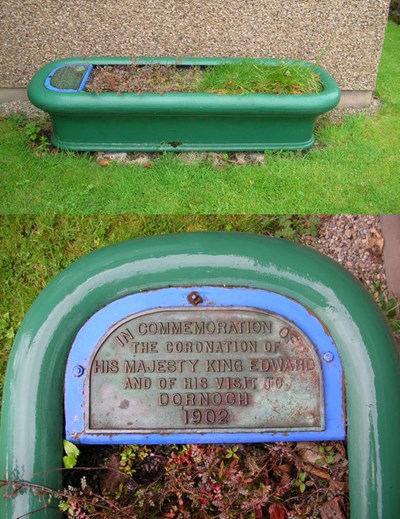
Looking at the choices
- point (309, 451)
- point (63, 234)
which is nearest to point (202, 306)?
point (309, 451)

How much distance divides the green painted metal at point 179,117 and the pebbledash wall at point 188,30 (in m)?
0.36

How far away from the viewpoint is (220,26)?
3.94m

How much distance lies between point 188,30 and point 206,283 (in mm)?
2641

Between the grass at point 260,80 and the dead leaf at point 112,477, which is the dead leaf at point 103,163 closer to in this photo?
the grass at point 260,80

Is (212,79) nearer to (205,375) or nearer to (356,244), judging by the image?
(356,244)

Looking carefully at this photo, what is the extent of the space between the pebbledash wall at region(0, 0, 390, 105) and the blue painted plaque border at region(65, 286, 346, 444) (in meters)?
2.63

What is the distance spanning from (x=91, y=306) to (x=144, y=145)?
1888 millimetres

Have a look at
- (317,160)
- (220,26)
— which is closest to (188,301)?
(317,160)

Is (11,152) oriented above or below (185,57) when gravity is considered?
below

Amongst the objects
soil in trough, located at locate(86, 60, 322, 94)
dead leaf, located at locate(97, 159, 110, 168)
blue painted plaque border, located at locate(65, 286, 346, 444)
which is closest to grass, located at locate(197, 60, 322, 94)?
soil in trough, located at locate(86, 60, 322, 94)

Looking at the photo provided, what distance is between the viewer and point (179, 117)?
134 inches

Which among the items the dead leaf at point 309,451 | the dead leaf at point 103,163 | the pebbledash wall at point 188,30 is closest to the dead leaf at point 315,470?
the dead leaf at point 309,451

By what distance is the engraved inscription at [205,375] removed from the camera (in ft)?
6.05

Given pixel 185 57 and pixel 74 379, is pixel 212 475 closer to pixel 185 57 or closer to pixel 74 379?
pixel 74 379
